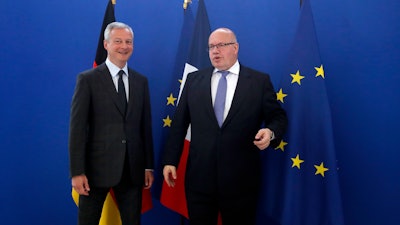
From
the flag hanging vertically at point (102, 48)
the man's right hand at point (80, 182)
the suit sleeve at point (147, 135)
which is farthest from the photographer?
the flag hanging vertically at point (102, 48)

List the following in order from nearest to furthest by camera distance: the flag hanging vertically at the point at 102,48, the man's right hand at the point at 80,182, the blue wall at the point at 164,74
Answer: the man's right hand at the point at 80,182 → the flag hanging vertically at the point at 102,48 → the blue wall at the point at 164,74

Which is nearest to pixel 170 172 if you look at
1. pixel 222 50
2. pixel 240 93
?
pixel 240 93

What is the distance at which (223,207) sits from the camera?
1700 millimetres

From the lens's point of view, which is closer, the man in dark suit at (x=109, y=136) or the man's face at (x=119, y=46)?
the man in dark suit at (x=109, y=136)

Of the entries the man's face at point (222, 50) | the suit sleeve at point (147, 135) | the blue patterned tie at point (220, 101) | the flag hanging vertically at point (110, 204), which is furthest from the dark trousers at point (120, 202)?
the man's face at point (222, 50)

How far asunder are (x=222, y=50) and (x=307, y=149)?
822 mm

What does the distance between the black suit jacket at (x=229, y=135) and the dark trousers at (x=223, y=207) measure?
4cm

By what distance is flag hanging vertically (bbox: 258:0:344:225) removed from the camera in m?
1.94

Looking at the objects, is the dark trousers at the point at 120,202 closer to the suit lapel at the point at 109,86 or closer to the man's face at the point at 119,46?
the suit lapel at the point at 109,86

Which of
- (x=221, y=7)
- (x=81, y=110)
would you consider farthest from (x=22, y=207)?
(x=221, y=7)

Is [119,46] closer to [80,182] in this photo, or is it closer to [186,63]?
[186,63]

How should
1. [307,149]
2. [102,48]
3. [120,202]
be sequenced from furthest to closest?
[102,48], [307,149], [120,202]

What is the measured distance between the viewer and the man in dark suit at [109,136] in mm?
1641

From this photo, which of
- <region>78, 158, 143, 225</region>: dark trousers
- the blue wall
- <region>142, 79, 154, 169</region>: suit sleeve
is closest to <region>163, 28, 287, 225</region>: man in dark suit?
<region>142, 79, 154, 169</region>: suit sleeve
